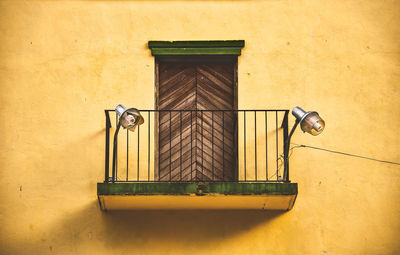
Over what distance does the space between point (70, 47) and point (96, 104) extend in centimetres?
100

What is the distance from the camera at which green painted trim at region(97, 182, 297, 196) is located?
703 centimetres

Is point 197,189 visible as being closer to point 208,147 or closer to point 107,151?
point 208,147

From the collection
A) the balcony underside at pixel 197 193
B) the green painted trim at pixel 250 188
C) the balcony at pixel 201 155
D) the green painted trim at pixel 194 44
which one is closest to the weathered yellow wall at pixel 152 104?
the green painted trim at pixel 194 44

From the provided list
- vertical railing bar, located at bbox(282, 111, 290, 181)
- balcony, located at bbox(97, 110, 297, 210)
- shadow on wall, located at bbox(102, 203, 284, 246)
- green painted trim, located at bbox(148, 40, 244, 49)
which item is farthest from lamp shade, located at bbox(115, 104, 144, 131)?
vertical railing bar, located at bbox(282, 111, 290, 181)

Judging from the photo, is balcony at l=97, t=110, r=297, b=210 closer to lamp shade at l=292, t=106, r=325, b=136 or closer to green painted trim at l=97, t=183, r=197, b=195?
green painted trim at l=97, t=183, r=197, b=195

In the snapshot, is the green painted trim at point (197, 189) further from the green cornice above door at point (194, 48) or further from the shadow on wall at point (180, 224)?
the green cornice above door at point (194, 48)

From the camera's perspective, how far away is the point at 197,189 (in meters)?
7.03

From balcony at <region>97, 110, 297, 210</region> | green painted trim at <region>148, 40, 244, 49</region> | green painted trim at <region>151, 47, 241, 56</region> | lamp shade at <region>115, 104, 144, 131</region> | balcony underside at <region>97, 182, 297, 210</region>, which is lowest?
balcony underside at <region>97, 182, 297, 210</region>

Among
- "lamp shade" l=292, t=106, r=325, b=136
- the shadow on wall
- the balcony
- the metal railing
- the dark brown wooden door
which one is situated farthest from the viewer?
the dark brown wooden door

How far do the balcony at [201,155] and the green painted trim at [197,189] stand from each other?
173 millimetres

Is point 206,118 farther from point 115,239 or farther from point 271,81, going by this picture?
point 115,239

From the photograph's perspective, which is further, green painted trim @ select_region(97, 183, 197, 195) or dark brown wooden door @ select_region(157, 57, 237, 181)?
dark brown wooden door @ select_region(157, 57, 237, 181)

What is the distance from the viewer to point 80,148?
26.5 feet
